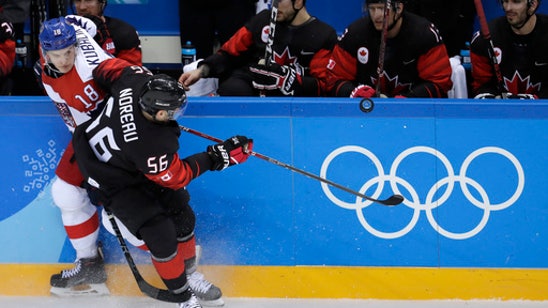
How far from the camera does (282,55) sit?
4633 mm

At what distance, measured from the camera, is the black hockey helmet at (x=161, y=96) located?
3.49m

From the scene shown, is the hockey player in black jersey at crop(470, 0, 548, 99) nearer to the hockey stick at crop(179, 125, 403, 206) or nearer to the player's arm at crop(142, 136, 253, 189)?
the hockey stick at crop(179, 125, 403, 206)

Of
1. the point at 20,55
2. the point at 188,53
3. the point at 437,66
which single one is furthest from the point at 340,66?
the point at 20,55

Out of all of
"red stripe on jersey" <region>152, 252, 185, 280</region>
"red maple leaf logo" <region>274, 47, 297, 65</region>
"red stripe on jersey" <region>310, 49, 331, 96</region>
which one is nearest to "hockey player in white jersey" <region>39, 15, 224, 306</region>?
"red stripe on jersey" <region>152, 252, 185, 280</region>

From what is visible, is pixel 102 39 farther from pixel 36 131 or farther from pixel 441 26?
pixel 441 26

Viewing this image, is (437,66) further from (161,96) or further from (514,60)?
(161,96)

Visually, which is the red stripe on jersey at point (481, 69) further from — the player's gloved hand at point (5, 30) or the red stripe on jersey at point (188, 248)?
the player's gloved hand at point (5, 30)

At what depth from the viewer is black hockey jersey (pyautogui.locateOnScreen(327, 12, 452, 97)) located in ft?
14.4

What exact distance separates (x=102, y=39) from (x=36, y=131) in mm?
821

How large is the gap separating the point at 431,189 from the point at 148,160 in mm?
1292

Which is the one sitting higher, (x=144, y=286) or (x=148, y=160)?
(x=148, y=160)

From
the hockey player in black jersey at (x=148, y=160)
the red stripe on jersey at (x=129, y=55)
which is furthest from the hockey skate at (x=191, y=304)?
the red stripe on jersey at (x=129, y=55)

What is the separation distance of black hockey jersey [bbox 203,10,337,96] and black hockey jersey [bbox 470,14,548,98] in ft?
2.43

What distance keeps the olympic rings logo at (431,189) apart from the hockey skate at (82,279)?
3.63 feet
